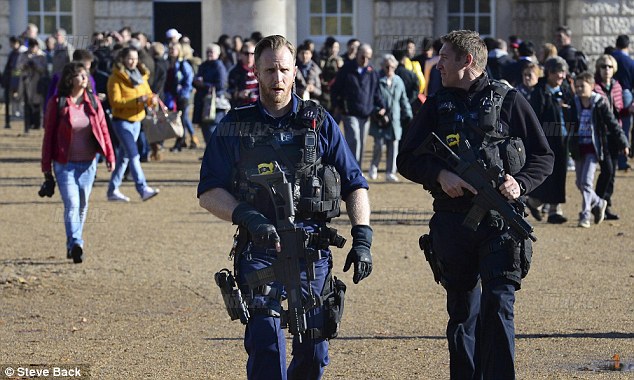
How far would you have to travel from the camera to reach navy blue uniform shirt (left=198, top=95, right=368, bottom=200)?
6.18 m

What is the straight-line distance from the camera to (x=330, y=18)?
105ft

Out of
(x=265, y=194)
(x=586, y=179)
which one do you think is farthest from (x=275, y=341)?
(x=586, y=179)

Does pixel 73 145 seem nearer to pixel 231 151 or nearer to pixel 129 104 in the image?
pixel 129 104

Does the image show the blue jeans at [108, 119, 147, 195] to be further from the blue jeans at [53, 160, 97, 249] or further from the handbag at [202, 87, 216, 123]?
the handbag at [202, 87, 216, 123]

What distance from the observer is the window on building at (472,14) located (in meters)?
32.2

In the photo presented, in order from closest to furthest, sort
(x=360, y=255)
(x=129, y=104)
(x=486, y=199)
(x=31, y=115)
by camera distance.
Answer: (x=360, y=255), (x=486, y=199), (x=129, y=104), (x=31, y=115)

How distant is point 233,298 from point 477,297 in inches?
57.7

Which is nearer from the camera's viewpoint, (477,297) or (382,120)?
(477,297)

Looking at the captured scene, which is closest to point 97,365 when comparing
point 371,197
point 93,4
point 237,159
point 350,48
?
point 237,159

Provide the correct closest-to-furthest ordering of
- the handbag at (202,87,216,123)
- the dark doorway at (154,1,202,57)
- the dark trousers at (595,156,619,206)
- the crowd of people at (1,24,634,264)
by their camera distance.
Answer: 1. the crowd of people at (1,24,634,264)
2. the dark trousers at (595,156,619,206)
3. the handbag at (202,87,216,123)
4. the dark doorway at (154,1,202,57)

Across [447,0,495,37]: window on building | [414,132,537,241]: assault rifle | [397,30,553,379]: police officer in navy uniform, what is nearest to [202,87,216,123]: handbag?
[397,30,553,379]: police officer in navy uniform

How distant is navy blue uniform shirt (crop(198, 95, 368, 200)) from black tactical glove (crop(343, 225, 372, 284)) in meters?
0.29

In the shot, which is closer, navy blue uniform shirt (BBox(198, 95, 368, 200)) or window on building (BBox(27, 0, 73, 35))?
navy blue uniform shirt (BBox(198, 95, 368, 200))

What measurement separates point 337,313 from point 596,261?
243 inches
